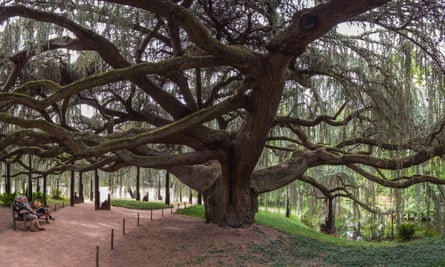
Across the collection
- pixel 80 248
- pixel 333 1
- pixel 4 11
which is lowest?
pixel 80 248

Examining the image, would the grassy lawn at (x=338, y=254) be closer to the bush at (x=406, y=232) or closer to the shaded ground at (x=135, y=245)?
the shaded ground at (x=135, y=245)

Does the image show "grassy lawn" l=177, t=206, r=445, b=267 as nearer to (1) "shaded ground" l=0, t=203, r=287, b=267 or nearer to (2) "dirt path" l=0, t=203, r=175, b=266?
(1) "shaded ground" l=0, t=203, r=287, b=267

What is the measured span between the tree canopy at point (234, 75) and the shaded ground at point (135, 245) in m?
0.91

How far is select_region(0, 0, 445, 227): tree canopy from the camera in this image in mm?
5699

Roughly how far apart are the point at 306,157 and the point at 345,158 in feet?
3.83

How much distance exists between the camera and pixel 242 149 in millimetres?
8711

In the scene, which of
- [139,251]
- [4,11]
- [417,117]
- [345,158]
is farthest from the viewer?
[417,117]

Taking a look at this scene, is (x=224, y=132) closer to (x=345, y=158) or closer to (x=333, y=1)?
(x=345, y=158)

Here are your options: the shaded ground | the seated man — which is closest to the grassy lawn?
the shaded ground

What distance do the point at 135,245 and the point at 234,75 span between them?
487 centimetres

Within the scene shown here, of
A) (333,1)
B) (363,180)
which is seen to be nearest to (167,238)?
(333,1)

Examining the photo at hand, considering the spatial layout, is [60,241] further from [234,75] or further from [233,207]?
[234,75]

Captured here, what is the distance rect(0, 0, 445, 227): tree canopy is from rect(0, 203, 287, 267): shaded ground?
91 cm

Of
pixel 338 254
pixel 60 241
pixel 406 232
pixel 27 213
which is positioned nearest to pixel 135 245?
pixel 60 241
